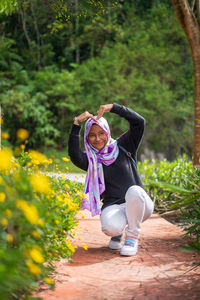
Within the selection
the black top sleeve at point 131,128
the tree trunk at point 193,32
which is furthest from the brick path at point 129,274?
the tree trunk at point 193,32

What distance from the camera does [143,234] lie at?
3764 mm

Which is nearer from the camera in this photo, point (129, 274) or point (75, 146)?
point (129, 274)

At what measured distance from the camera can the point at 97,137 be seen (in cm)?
325

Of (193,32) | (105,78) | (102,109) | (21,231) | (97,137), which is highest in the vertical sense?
(193,32)

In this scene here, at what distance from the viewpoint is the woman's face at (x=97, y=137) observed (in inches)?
128

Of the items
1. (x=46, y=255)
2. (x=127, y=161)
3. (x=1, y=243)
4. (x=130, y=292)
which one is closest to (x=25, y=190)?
(x=1, y=243)

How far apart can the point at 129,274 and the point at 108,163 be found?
107 centimetres

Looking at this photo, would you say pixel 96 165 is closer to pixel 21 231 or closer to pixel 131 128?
pixel 131 128

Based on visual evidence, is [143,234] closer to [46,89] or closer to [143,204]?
[143,204]

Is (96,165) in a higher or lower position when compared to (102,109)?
lower

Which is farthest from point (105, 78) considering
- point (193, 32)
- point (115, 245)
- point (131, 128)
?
point (115, 245)

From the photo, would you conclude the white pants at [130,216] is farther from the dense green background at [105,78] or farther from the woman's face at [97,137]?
the dense green background at [105,78]

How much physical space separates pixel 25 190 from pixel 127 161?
1.84 meters

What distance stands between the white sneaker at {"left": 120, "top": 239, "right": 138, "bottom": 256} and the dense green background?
6.64 meters
